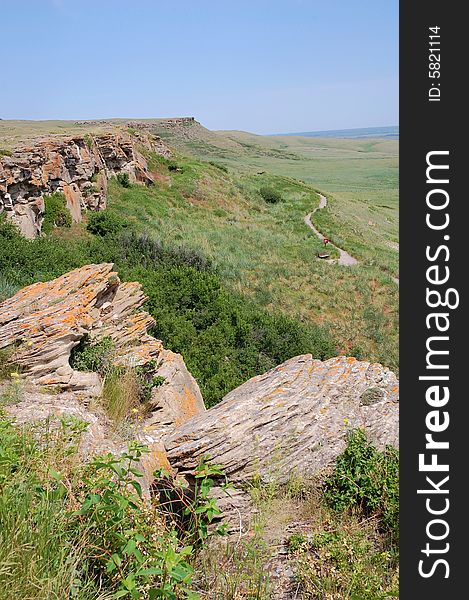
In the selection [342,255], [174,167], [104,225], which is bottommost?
[342,255]

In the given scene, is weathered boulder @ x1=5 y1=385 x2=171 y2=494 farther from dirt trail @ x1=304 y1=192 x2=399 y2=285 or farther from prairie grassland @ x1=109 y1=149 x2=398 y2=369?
dirt trail @ x1=304 y1=192 x2=399 y2=285

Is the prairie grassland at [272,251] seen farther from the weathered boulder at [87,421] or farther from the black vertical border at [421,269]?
the black vertical border at [421,269]

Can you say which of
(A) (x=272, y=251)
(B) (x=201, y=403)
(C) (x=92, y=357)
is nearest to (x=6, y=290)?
(C) (x=92, y=357)

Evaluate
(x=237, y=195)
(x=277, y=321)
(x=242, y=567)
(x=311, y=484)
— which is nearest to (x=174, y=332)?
(x=277, y=321)

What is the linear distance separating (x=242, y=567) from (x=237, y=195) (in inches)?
1283

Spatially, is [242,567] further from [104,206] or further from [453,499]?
[104,206]

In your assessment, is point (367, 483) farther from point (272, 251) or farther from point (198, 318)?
point (272, 251)

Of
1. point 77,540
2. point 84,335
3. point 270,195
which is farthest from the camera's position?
point 270,195

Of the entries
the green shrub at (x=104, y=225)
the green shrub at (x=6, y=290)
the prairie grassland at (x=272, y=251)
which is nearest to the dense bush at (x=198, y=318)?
the green shrub at (x=6, y=290)

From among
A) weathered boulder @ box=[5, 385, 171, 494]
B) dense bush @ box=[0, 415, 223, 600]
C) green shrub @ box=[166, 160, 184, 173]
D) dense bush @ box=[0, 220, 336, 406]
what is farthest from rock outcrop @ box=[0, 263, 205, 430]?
green shrub @ box=[166, 160, 184, 173]

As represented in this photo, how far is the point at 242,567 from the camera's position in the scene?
2.79 metres

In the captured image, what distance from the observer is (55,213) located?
18.3 m

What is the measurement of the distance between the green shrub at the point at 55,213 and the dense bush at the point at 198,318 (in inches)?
74.2

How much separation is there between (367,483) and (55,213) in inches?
675
